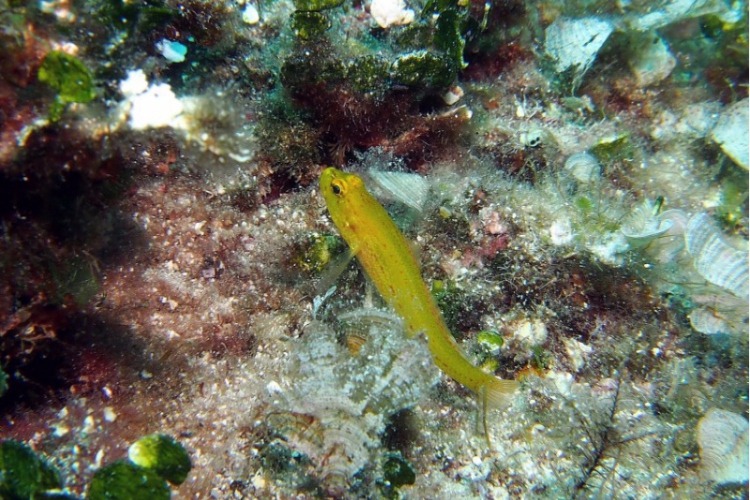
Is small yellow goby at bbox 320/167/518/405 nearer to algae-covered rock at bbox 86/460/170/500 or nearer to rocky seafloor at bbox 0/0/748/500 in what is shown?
rocky seafloor at bbox 0/0/748/500

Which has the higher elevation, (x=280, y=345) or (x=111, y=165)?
(x=111, y=165)

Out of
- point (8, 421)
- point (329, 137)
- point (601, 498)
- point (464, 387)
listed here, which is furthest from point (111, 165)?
point (601, 498)

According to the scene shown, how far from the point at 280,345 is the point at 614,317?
2.97 m

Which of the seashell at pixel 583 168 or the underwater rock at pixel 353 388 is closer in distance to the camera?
the underwater rock at pixel 353 388

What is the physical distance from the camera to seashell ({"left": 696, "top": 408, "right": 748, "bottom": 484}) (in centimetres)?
296

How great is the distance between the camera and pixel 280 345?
3236 mm

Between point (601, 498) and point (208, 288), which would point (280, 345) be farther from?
point (601, 498)

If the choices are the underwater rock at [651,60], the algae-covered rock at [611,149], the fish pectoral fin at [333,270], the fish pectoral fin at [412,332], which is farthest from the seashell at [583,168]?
the fish pectoral fin at [333,270]

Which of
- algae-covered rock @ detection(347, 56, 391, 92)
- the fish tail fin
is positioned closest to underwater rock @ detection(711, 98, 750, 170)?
the fish tail fin

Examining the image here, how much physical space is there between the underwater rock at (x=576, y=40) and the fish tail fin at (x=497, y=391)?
11.1 ft

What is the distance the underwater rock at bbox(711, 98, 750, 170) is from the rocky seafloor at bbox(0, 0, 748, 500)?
0.02 metres

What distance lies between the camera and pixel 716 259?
10.2ft

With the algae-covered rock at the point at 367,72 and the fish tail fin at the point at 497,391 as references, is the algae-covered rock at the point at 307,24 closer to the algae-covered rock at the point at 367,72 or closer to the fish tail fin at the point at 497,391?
the algae-covered rock at the point at 367,72

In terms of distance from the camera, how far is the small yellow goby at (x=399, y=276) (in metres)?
2.96
